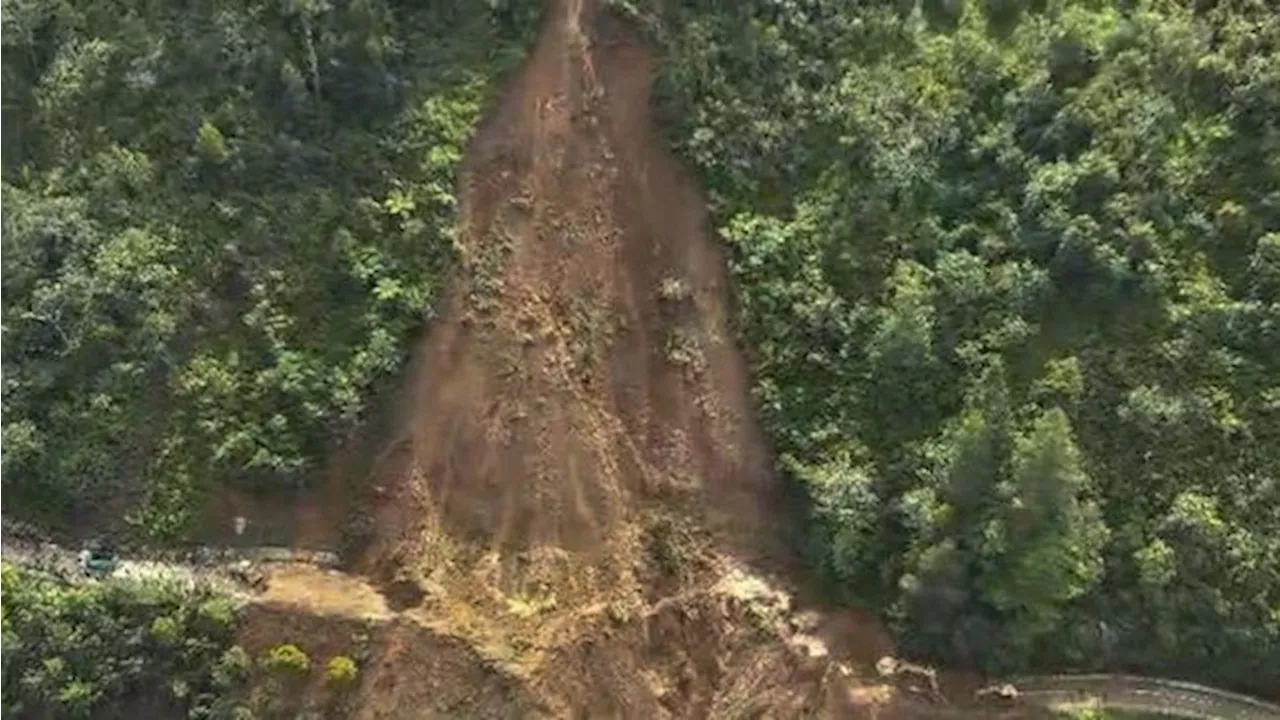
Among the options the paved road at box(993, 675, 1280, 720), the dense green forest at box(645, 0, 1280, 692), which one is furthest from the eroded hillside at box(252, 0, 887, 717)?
the paved road at box(993, 675, 1280, 720)

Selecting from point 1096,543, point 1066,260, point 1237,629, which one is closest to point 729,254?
point 1066,260

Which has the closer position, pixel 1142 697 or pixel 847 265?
pixel 1142 697

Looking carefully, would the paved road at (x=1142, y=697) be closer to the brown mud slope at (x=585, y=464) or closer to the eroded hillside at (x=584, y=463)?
the eroded hillside at (x=584, y=463)

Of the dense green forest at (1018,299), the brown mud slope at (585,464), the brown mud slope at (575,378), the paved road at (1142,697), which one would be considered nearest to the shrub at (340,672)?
the brown mud slope at (585,464)

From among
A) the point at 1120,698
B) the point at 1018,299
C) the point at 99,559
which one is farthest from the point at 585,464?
the point at 1120,698

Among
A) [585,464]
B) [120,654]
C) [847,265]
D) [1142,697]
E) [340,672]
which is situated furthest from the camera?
[847,265]

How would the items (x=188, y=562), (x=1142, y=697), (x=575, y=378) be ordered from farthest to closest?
1. (x=575, y=378)
2. (x=188, y=562)
3. (x=1142, y=697)

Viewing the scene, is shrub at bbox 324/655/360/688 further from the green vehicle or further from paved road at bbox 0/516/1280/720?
the green vehicle

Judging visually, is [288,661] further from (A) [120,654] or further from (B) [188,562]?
(A) [120,654]
